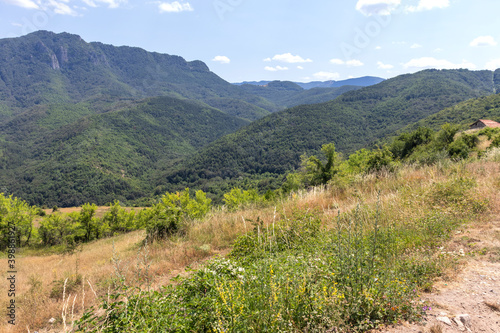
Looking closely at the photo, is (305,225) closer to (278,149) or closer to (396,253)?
(396,253)

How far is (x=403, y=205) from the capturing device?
200 inches

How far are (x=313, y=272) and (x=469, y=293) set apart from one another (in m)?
1.73

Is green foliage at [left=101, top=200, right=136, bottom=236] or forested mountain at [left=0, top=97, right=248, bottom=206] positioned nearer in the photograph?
green foliage at [left=101, top=200, right=136, bottom=236]

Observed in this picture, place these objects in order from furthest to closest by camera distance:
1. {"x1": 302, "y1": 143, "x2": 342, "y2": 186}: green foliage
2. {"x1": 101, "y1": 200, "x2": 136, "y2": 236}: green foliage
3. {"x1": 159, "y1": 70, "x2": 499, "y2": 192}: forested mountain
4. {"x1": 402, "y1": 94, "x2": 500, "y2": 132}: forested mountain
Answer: {"x1": 159, "y1": 70, "x2": 499, "y2": 192}: forested mountain → {"x1": 402, "y1": 94, "x2": 500, "y2": 132}: forested mountain → {"x1": 101, "y1": 200, "x2": 136, "y2": 236}: green foliage → {"x1": 302, "y1": 143, "x2": 342, "y2": 186}: green foliage

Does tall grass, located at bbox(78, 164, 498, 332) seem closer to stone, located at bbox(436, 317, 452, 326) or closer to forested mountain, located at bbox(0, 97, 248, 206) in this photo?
stone, located at bbox(436, 317, 452, 326)

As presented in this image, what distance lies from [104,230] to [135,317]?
105 ft

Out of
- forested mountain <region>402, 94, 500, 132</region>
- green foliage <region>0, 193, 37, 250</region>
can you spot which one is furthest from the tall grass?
forested mountain <region>402, 94, 500, 132</region>

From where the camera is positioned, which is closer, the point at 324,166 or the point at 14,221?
the point at 324,166

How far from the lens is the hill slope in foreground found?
232 centimetres

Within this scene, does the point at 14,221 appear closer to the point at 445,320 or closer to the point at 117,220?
the point at 117,220

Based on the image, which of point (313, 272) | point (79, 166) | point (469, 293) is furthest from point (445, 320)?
point (79, 166)

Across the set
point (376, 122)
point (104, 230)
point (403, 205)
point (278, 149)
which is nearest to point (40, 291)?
point (403, 205)

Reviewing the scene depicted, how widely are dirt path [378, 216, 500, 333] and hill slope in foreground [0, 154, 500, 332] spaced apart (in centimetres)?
3

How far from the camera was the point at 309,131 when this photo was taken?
16112 centimetres
